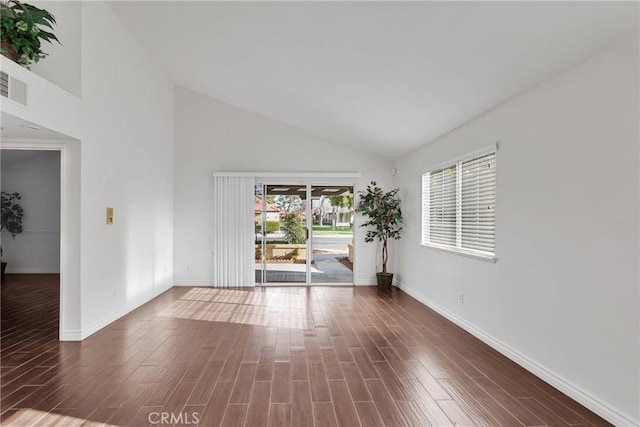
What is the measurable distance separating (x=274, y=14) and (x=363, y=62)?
994mm

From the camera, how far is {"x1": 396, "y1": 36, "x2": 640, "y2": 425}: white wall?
7.82ft

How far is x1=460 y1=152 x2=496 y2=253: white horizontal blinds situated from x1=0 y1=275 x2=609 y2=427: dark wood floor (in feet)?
3.65

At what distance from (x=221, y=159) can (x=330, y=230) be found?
2613 mm

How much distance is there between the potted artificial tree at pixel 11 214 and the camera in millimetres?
8297

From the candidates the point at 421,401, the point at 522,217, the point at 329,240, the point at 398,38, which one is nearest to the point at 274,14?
the point at 398,38

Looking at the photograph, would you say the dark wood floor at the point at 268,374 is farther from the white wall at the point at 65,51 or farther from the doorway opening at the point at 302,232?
the white wall at the point at 65,51

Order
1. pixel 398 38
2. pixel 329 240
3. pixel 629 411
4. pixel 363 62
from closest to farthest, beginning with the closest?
pixel 629 411 < pixel 398 38 < pixel 363 62 < pixel 329 240

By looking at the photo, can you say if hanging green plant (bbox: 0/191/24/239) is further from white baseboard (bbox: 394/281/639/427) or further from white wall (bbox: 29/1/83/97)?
white baseboard (bbox: 394/281/639/427)

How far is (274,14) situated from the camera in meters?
3.63

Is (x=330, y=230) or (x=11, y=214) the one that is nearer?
(x=330, y=230)

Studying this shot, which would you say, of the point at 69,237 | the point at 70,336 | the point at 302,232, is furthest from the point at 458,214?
the point at 70,336

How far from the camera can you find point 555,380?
2977mm

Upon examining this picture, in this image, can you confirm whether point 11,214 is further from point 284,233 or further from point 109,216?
point 284,233

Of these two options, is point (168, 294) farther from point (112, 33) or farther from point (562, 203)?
point (562, 203)
